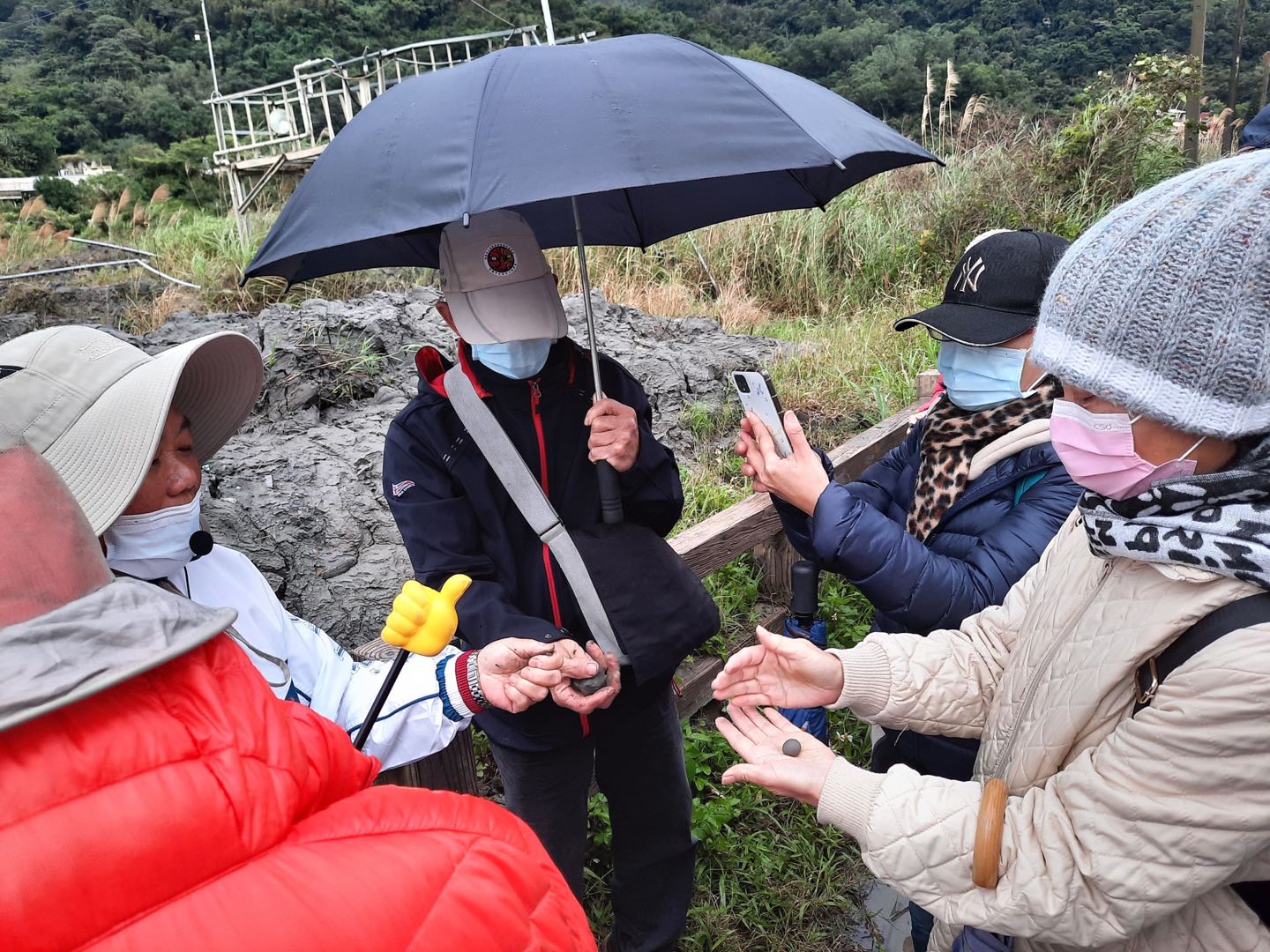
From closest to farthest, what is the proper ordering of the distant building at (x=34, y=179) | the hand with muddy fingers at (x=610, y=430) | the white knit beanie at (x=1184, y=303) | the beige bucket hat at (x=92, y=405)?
1. the white knit beanie at (x=1184, y=303)
2. the beige bucket hat at (x=92, y=405)
3. the hand with muddy fingers at (x=610, y=430)
4. the distant building at (x=34, y=179)

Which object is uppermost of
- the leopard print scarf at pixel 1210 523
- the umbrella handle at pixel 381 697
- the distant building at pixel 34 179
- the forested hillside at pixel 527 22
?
the forested hillside at pixel 527 22

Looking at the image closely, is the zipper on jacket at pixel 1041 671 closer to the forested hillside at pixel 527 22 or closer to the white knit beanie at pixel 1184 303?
the white knit beanie at pixel 1184 303

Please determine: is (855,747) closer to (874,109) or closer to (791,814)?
(791,814)

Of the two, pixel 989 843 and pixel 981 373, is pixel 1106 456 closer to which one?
pixel 989 843

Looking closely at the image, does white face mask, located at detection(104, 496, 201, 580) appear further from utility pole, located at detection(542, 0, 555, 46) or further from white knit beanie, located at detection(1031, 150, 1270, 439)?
white knit beanie, located at detection(1031, 150, 1270, 439)

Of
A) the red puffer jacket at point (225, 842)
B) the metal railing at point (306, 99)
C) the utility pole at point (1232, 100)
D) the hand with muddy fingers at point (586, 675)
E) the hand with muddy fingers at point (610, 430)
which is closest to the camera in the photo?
the red puffer jacket at point (225, 842)

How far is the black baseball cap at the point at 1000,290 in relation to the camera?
1.85m

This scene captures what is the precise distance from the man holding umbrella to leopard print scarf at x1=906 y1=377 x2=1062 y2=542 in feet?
1.99

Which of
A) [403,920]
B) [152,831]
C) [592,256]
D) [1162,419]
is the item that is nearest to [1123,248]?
[1162,419]

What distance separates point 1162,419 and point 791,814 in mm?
2199

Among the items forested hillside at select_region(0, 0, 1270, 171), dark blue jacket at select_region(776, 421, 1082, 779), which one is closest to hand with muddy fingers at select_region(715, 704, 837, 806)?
dark blue jacket at select_region(776, 421, 1082, 779)

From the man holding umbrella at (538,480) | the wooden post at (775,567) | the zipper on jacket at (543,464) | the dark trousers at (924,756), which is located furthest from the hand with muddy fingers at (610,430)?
the wooden post at (775,567)

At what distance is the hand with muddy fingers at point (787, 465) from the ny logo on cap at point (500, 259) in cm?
65

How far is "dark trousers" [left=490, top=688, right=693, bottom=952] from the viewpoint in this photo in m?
1.88
